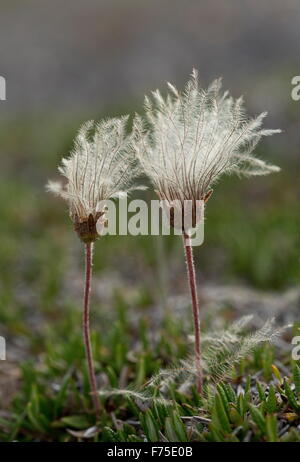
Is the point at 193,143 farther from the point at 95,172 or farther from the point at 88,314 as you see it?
the point at 88,314

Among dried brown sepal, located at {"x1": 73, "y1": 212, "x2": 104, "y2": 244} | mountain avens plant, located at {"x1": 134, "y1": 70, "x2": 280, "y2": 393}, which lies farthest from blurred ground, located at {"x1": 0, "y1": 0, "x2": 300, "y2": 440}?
mountain avens plant, located at {"x1": 134, "y1": 70, "x2": 280, "y2": 393}

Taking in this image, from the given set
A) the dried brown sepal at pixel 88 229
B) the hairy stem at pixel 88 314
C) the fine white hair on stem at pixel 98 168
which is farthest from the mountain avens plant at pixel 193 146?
the hairy stem at pixel 88 314

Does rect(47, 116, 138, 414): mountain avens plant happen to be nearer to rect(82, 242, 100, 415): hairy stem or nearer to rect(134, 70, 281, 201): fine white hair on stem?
rect(82, 242, 100, 415): hairy stem

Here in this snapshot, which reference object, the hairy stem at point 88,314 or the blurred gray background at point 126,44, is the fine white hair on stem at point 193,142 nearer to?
the hairy stem at point 88,314

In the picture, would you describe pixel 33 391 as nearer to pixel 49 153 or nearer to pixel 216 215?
pixel 216 215

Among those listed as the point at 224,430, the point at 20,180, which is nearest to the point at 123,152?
the point at 224,430

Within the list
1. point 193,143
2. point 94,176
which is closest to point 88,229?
point 94,176
